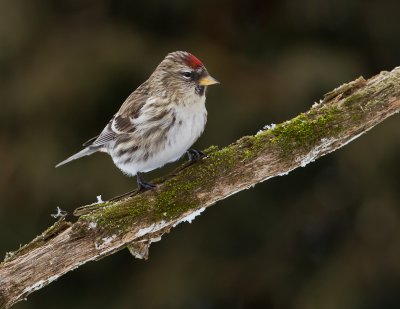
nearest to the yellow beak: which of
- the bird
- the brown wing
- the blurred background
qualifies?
the bird

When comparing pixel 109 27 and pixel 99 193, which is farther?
pixel 109 27

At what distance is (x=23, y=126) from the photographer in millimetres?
7949

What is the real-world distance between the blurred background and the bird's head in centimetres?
236

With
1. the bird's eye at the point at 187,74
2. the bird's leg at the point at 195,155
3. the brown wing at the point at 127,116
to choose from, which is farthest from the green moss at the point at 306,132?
the brown wing at the point at 127,116

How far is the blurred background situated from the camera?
7.68 metres

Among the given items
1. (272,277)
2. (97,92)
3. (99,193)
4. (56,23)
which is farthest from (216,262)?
(56,23)

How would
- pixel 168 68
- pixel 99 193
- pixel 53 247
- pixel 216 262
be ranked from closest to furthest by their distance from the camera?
pixel 53 247 → pixel 168 68 → pixel 99 193 → pixel 216 262

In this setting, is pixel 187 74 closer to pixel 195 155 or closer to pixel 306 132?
pixel 195 155

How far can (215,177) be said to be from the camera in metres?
4.89

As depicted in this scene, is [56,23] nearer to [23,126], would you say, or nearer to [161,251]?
[23,126]

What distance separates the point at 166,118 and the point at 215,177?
0.42 meters

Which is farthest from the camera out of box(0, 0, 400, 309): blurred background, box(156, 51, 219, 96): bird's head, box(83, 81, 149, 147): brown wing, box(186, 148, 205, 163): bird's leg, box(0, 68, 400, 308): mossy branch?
box(0, 0, 400, 309): blurred background

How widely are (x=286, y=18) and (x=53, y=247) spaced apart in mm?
3972

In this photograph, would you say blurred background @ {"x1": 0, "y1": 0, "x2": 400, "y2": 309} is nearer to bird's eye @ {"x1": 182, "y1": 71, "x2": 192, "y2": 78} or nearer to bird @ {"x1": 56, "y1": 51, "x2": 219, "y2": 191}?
bird @ {"x1": 56, "y1": 51, "x2": 219, "y2": 191}
